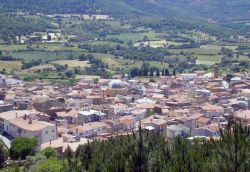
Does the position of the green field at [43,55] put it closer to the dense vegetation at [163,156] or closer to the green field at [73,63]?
the green field at [73,63]

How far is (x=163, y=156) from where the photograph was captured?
26.0 m

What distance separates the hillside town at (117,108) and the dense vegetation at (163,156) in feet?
27.4

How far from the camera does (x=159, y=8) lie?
19600cm

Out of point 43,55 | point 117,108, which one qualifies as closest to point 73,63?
point 43,55

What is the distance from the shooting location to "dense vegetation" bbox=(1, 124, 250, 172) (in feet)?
67.9

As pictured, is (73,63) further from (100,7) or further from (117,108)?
(100,7)

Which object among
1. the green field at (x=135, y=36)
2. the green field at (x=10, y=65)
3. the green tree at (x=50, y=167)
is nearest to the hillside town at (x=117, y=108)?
the green tree at (x=50, y=167)

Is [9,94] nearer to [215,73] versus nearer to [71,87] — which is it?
[71,87]

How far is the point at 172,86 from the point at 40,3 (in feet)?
317

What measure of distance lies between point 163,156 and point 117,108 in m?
31.6

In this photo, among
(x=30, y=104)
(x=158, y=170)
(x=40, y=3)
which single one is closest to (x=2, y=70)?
(x=30, y=104)

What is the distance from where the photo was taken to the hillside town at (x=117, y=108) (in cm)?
4750

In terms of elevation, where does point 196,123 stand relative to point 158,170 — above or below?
below

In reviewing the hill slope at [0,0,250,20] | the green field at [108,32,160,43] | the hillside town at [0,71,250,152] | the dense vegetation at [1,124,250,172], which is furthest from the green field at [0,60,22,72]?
the dense vegetation at [1,124,250,172]
